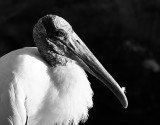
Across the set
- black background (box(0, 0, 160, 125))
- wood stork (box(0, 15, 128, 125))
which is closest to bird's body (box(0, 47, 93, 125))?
wood stork (box(0, 15, 128, 125))

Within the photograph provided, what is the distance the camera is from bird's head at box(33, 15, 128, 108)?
140 inches

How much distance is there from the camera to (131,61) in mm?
6730

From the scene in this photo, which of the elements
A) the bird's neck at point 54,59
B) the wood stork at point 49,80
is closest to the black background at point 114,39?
the wood stork at point 49,80

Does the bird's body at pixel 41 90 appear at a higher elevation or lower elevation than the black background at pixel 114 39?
higher

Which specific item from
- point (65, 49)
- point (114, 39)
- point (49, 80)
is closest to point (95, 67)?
point (65, 49)

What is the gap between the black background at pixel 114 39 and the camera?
261 inches

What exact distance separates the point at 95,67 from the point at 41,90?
17.9 inches

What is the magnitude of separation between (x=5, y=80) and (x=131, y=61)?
3660mm

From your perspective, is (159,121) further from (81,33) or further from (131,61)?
(81,33)

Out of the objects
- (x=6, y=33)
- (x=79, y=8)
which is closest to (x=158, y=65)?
(x=79, y=8)

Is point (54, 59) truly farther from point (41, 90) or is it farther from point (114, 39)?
point (114, 39)

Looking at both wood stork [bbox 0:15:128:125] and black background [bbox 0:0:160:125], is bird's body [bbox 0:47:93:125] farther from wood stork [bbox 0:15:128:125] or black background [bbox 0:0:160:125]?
black background [bbox 0:0:160:125]

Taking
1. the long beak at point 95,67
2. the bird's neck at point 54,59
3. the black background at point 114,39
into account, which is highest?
the bird's neck at point 54,59

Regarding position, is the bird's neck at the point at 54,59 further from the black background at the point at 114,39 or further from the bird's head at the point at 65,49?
the black background at the point at 114,39
